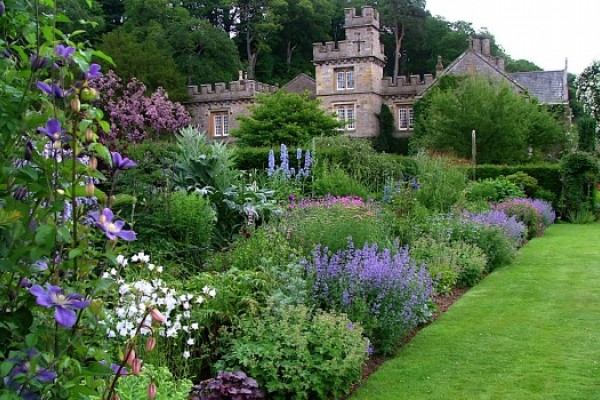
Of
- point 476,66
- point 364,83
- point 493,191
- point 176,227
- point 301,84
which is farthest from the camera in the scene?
point 301,84

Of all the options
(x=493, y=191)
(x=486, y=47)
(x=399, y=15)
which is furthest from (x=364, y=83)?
(x=493, y=191)

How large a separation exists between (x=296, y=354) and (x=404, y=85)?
32.8 metres

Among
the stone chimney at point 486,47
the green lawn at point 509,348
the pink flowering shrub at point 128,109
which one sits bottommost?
the green lawn at point 509,348

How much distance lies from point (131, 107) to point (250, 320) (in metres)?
9.40

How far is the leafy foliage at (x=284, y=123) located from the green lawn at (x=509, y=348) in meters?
17.1

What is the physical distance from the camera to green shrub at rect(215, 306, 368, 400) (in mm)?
4105

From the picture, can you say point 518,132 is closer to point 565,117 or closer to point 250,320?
point 565,117

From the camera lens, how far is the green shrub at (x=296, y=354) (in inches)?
162

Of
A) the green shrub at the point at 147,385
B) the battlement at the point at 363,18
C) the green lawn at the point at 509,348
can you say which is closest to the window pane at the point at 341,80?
the battlement at the point at 363,18

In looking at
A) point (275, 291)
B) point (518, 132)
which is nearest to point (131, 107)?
point (275, 291)

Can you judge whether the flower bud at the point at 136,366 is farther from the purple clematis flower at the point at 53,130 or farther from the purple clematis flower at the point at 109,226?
the purple clematis flower at the point at 53,130

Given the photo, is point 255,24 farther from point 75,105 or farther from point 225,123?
point 75,105

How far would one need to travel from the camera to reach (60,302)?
149 centimetres

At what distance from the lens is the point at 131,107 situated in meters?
13.0
